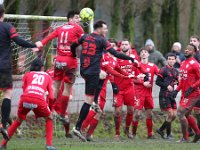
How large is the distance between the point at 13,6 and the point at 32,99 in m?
13.8

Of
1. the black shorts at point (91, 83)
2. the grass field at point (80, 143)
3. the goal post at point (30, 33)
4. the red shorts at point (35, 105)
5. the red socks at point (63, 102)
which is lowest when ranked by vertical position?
the grass field at point (80, 143)

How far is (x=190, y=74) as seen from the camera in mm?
22469

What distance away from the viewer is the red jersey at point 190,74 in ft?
73.2

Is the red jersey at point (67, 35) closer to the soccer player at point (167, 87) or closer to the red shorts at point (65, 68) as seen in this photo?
the red shorts at point (65, 68)

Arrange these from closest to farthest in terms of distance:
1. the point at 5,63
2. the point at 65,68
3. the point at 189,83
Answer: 1. the point at 5,63
2. the point at 65,68
3. the point at 189,83

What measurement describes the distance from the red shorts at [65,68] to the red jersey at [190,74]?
8.90ft

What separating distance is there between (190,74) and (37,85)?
5.35 m

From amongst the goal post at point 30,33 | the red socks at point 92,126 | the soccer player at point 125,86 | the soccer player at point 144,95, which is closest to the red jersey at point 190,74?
the soccer player at point 125,86

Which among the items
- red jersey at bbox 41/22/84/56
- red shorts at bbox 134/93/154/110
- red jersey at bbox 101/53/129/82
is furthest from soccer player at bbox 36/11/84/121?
red shorts at bbox 134/93/154/110

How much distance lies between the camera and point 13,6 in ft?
104

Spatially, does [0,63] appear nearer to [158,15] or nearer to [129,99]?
[129,99]

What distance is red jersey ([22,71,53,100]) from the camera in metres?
18.4

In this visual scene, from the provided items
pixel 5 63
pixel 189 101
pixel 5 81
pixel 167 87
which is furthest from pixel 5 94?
pixel 167 87

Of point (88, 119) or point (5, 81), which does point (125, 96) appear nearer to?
point (88, 119)
